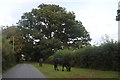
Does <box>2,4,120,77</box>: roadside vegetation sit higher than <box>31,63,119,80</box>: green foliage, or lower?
higher

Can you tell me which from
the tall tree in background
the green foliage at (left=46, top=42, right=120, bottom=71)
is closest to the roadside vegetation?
the tall tree in background

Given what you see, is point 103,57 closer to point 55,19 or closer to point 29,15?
point 55,19

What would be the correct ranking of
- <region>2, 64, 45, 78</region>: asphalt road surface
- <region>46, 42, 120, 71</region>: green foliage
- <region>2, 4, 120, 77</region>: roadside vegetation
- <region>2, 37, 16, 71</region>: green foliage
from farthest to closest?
<region>2, 4, 120, 77</region>: roadside vegetation, <region>2, 37, 16, 71</region>: green foliage, <region>46, 42, 120, 71</region>: green foliage, <region>2, 64, 45, 78</region>: asphalt road surface

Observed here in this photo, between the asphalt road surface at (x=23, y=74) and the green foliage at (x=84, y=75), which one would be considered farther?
the asphalt road surface at (x=23, y=74)

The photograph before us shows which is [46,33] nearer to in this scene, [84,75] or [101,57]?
[101,57]

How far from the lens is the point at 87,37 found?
88938 millimetres

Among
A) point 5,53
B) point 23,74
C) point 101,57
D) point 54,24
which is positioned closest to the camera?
point 23,74

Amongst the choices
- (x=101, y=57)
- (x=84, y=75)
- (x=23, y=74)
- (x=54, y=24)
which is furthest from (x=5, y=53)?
(x=54, y=24)

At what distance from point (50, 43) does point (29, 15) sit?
1468cm

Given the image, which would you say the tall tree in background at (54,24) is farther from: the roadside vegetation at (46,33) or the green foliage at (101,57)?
the green foliage at (101,57)

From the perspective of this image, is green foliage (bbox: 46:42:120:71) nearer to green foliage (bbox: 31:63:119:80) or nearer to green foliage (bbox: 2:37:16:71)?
green foliage (bbox: 31:63:119:80)

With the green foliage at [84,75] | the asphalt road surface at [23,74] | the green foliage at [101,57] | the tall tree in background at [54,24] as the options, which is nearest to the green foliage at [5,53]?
the asphalt road surface at [23,74]

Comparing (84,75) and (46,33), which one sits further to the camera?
(46,33)

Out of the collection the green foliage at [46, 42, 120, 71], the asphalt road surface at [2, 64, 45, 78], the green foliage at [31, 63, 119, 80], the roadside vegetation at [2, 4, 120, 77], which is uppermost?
the roadside vegetation at [2, 4, 120, 77]
